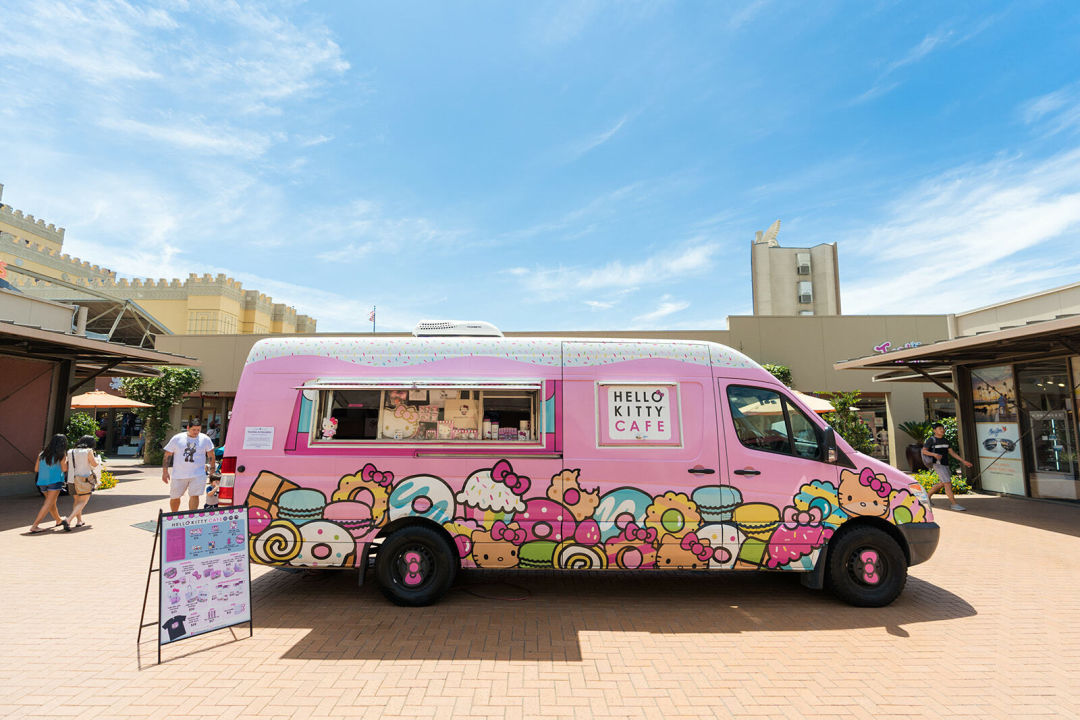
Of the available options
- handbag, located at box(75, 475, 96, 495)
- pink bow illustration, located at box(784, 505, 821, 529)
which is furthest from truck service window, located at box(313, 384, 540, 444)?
handbag, located at box(75, 475, 96, 495)

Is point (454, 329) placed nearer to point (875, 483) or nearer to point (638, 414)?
point (638, 414)

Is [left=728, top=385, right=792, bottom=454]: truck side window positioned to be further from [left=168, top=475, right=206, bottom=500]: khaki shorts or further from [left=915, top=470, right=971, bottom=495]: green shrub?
[left=915, top=470, right=971, bottom=495]: green shrub

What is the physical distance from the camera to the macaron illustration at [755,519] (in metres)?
5.00

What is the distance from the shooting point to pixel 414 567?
5016 millimetres

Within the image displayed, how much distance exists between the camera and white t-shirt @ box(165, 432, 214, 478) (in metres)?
7.73

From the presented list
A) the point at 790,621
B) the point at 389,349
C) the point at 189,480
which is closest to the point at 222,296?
the point at 189,480

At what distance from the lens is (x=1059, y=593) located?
5.44 metres

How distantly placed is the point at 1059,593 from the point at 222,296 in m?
44.5

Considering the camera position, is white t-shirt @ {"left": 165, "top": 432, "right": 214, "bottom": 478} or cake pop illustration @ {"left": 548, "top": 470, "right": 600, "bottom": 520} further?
white t-shirt @ {"left": 165, "top": 432, "right": 214, "bottom": 478}

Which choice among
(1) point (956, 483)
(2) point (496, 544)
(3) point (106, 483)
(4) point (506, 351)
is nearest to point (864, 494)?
(2) point (496, 544)

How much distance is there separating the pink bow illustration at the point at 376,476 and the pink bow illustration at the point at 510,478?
1.00m

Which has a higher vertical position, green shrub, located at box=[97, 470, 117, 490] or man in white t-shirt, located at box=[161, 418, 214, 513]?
man in white t-shirt, located at box=[161, 418, 214, 513]

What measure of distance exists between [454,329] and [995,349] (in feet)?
39.9

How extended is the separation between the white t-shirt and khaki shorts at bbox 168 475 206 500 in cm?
6
